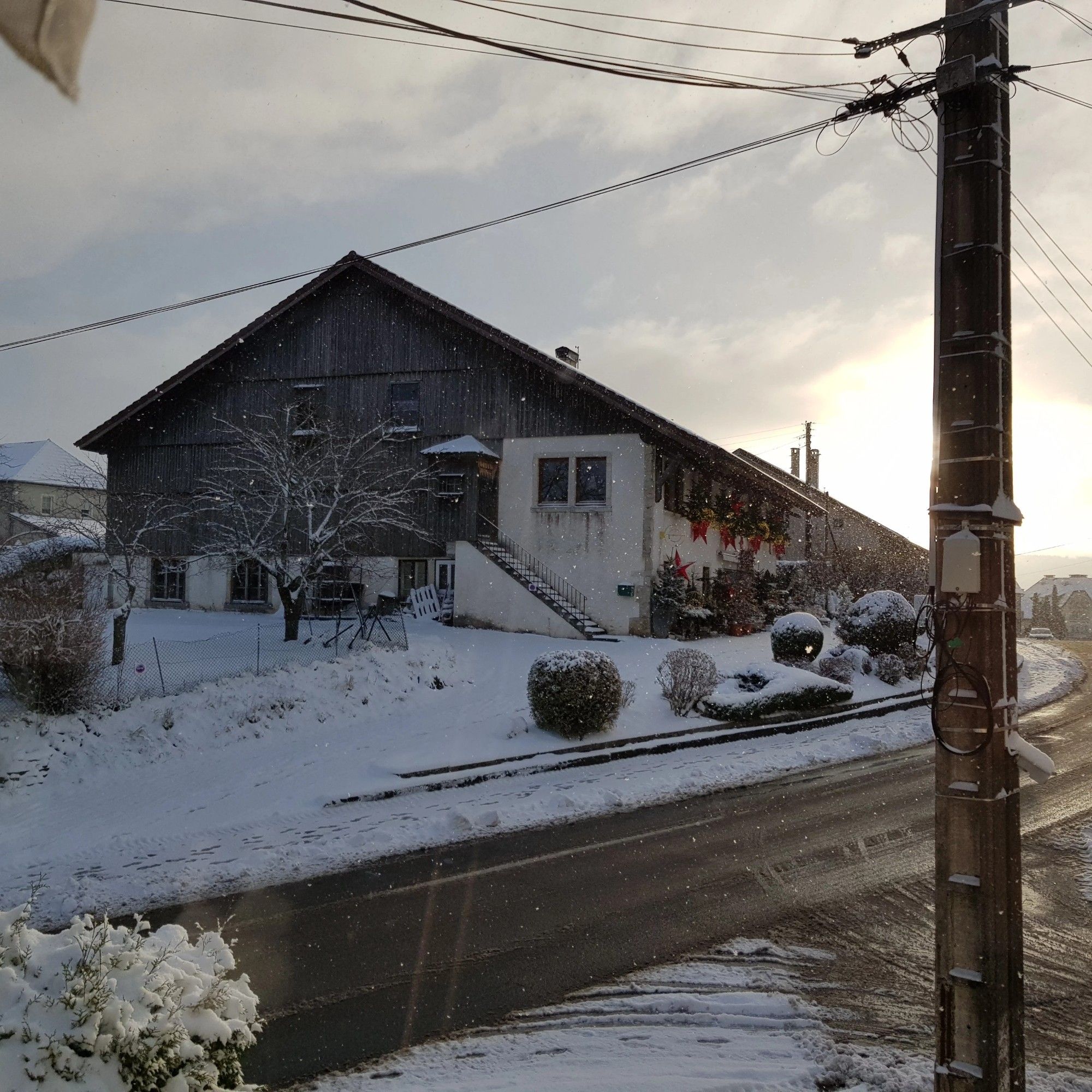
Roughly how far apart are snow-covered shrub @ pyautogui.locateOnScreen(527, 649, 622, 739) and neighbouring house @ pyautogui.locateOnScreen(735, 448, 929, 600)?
2232 centimetres

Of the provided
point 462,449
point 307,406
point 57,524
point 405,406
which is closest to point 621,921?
point 57,524

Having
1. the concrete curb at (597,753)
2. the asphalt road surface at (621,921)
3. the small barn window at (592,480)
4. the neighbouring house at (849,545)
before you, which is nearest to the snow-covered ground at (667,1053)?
the asphalt road surface at (621,921)

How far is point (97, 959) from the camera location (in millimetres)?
3104

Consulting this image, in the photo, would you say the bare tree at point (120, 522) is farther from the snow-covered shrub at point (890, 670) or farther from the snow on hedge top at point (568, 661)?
the snow-covered shrub at point (890, 670)

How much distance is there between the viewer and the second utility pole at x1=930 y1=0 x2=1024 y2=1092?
4.09 meters

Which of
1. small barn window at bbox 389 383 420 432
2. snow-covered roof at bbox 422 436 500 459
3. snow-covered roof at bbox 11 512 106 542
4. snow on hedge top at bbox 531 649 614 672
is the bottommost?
snow on hedge top at bbox 531 649 614 672

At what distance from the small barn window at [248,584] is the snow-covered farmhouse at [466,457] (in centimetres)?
6

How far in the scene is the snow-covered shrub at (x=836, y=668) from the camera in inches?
813

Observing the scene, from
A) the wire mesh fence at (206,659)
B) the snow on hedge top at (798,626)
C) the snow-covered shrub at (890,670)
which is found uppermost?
the snow on hedge top at (798,626)

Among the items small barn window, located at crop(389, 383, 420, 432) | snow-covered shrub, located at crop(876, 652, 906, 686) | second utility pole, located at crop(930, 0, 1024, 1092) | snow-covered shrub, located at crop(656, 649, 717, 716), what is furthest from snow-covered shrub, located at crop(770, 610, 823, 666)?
second utility pole, located at crop(930, 0, 1024, 1092)

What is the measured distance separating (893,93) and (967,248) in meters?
2.10

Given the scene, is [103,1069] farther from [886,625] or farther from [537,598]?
[886,625]

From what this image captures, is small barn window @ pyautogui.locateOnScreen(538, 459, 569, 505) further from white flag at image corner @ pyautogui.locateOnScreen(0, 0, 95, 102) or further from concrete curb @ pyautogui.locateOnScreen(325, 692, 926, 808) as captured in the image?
white flag at image corner @ pyautogui.locateOnScreen(0, 0, 95, 102)

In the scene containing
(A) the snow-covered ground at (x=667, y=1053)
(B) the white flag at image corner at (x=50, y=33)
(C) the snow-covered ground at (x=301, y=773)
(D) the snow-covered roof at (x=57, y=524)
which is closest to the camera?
(B) the white flag at image corner at (x=50, y=33)
